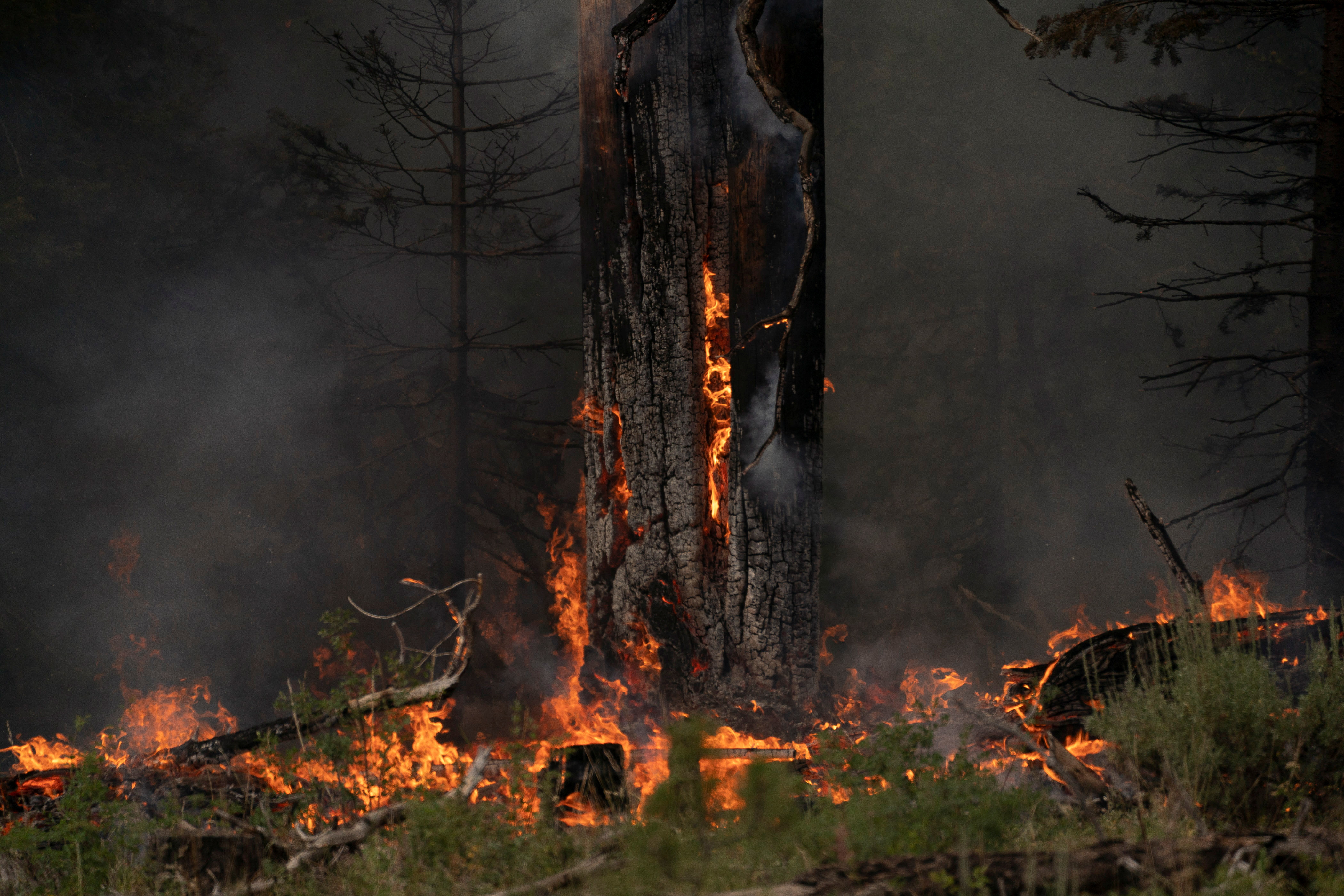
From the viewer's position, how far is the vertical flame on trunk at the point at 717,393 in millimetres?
4539

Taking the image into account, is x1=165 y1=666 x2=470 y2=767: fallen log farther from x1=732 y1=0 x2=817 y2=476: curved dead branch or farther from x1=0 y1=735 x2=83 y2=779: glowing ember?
x1=732 y1=0 x2=817 y2=476: curved dead branch

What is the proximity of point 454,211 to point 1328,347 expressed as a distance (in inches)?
275

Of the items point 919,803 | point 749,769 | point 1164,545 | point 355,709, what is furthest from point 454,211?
point 749,769

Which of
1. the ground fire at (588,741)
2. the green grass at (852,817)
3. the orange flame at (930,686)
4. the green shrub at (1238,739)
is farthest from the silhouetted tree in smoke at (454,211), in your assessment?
the green shrub at (1238,739)

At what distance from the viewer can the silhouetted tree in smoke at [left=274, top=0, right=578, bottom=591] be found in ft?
23.9

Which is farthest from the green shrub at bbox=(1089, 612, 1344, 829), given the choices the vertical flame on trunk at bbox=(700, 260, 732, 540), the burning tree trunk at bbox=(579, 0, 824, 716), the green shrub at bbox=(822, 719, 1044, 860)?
the vertical flame on trunk at bbox=(700, 260, 732, 540)

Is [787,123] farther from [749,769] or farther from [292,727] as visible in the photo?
[292,727]

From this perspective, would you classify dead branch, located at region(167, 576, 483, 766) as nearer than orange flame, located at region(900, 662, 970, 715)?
Yes

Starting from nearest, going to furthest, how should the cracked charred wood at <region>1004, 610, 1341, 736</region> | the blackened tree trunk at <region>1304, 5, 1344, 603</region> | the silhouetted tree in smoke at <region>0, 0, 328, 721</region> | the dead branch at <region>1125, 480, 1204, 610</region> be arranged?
1. the cracked charred wood at <region>1004, 610, 1341, 736</region>
2. the dead branch at <region>1125, 480, 1204, 610</region>
3. the blackened tree trunk at <region>1304, 5, 1344, 603</region>
4. the silhouetted tree in smoke at <region>0, 0, 328, 721</region>

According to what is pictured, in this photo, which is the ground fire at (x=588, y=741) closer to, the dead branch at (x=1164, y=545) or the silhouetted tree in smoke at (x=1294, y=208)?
A: the dead branch at (x=1164, y=545)

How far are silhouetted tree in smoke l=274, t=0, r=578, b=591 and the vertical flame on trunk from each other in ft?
9.79

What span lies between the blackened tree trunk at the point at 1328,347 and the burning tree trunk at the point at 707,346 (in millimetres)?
3599

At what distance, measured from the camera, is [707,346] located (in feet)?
15.1

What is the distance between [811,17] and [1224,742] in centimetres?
401
